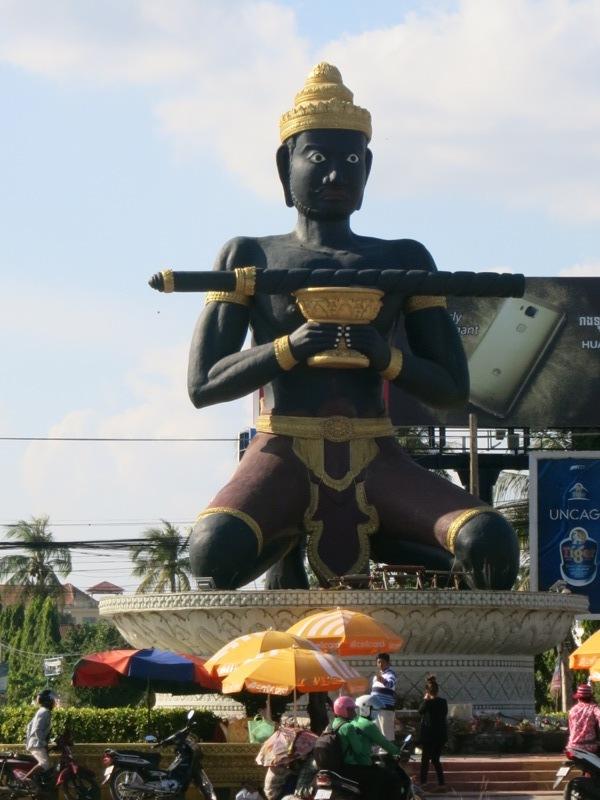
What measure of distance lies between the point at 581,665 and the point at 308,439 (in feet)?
15.0

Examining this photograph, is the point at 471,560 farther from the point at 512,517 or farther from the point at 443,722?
the point at 512,517

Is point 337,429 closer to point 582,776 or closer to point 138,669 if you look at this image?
point 138,669

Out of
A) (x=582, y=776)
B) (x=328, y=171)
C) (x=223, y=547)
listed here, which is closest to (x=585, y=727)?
(x=582, y=776)

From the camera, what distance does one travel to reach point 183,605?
60.9 ft

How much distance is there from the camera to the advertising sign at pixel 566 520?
104 ft

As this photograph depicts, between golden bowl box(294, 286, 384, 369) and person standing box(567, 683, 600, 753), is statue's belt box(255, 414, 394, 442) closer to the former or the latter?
golden bowl box(294, 286, 384, 369)

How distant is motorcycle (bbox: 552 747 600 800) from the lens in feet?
46.2

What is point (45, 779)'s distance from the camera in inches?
599

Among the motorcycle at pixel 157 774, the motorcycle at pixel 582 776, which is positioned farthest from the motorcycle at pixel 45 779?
the motorcycle at pixel 582 776

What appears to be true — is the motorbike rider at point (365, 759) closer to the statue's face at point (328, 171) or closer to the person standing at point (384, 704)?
the person standing at point (384, 704)

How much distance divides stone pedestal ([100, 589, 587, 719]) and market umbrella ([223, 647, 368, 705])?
3073mm

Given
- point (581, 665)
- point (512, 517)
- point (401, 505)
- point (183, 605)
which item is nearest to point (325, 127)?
point (401, 505)

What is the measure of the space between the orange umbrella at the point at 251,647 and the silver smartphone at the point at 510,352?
63.9 ft

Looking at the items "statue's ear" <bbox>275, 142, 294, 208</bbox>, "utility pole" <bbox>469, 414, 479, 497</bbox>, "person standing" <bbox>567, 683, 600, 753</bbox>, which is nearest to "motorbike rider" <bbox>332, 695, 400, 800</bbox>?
"person standing" <bbox>567, 683, 600, 753</bbox>
